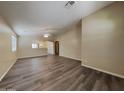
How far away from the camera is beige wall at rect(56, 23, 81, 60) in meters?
7.09

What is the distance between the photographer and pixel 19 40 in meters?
7.79

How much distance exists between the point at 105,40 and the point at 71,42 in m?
4.04

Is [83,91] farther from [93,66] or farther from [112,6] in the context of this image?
[112,6]

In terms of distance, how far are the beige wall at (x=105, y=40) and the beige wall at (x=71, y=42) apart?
1.96 m

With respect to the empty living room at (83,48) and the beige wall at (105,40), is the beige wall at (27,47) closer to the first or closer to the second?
the empty living room at (83,48)

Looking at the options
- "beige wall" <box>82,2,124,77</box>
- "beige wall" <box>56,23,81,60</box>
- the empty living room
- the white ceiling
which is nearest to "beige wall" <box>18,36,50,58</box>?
"beige wall" <box>56,23,81,60</box>

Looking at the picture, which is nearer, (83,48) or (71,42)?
(83,48)

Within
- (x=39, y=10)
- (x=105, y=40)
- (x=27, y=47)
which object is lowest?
(x=27, y=47)

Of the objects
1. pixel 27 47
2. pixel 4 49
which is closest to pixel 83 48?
pixel 4 49

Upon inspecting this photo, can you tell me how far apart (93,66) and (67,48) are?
13.4 feet

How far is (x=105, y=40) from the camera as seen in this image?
4.01 metres

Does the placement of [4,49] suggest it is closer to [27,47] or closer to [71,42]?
[27,47]

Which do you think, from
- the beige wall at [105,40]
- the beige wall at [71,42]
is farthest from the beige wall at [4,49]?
the beige wall at [71,42]

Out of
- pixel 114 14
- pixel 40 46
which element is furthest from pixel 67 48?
pixel 114 14
